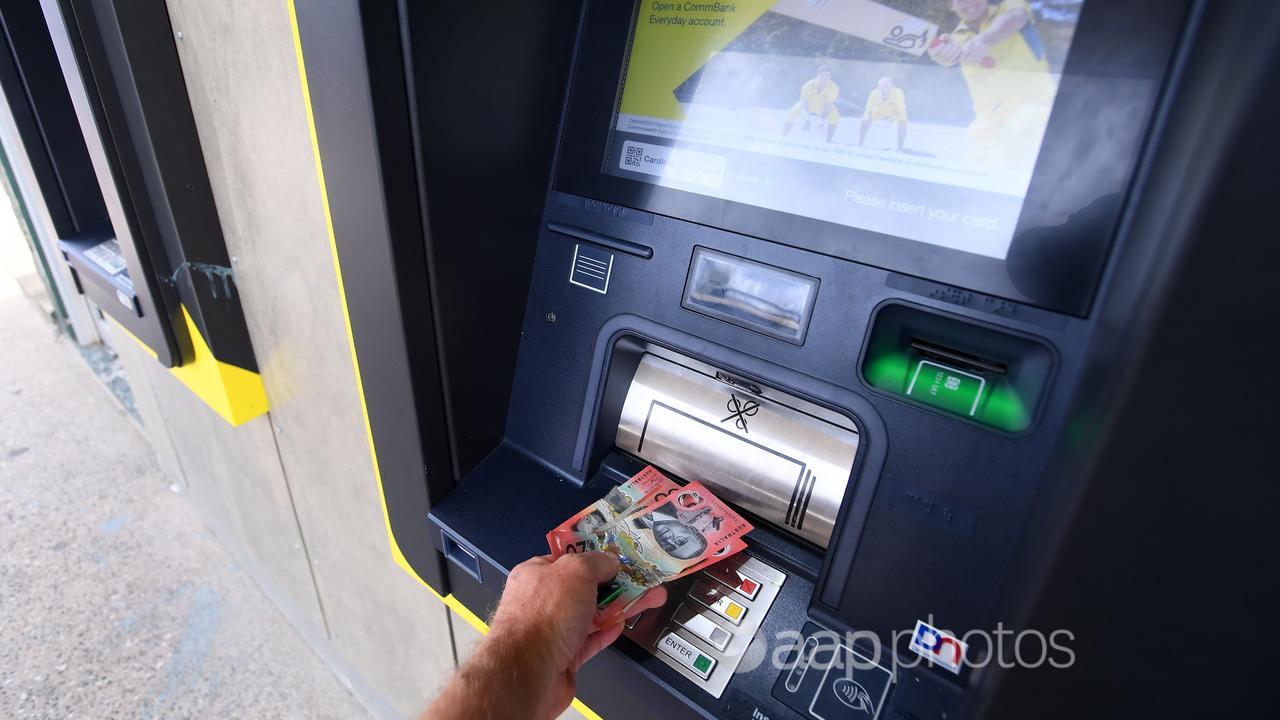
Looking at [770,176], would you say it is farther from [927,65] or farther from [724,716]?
[724,716]

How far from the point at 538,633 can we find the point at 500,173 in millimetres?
659

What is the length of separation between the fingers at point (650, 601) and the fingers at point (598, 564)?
5 cm

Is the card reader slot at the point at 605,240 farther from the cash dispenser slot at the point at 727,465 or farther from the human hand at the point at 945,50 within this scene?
the human hand at the point at 945,50

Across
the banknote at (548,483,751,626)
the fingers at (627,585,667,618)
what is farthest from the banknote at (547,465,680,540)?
the fingers at (627,585,667,618)

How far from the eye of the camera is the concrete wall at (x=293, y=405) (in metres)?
1.11

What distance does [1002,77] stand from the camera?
Answer: 2.21ft

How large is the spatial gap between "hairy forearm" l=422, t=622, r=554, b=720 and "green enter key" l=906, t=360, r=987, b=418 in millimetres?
576

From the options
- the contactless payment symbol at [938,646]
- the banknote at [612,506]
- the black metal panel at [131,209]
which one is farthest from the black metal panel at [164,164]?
the contactless payment symbol at [938,646]

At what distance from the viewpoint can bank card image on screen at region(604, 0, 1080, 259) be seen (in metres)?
0.67

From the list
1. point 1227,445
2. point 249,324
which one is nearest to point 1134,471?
point 1227,445

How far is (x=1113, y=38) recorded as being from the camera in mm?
609

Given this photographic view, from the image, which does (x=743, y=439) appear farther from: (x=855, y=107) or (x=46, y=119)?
(x=46, y=119)

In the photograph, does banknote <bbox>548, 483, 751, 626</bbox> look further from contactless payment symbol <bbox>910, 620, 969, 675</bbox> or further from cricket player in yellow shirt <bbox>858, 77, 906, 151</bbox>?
cricket player in yellow shirt <bbox>858, 77, 906, 151</bbox>

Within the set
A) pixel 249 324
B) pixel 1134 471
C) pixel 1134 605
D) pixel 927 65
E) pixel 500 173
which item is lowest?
pixel 249 324
